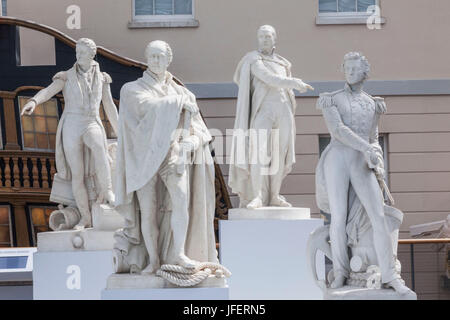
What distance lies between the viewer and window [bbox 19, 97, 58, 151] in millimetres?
11938

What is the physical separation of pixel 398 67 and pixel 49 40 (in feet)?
13.3

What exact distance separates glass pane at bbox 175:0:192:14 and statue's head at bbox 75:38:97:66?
3.92 meters

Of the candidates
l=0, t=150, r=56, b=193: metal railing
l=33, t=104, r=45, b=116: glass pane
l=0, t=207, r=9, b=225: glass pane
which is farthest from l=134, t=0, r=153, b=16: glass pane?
l=0, t=207, r=9, b=225: glass pane

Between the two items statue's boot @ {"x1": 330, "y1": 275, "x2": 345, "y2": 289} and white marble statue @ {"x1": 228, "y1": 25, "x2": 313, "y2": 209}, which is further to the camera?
white marble statue @ {"x1": 228, "y1": 25, "x2": 313, "y2": 209}

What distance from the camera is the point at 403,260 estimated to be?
9781 mm

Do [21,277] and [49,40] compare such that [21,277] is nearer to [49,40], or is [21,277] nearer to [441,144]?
[49,40]

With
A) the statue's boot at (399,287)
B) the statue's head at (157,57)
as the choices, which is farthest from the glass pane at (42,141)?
the statue's boot at (399,287)

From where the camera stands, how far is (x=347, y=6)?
1334 centimetres

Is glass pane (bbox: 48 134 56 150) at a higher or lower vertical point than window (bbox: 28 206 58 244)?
higher

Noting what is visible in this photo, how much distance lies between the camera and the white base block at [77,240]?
9352 mm

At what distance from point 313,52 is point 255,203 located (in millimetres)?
4113

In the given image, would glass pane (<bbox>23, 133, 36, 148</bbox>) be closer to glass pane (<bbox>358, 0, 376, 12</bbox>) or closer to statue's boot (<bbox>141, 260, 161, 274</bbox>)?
glass pane (<bbox>358, 0, 376, 12</bbox>)

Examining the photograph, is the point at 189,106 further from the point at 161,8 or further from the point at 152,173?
the point at 161,8

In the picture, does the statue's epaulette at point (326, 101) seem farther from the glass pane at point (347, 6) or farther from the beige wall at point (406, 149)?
the glass pane at point (347, 6)
